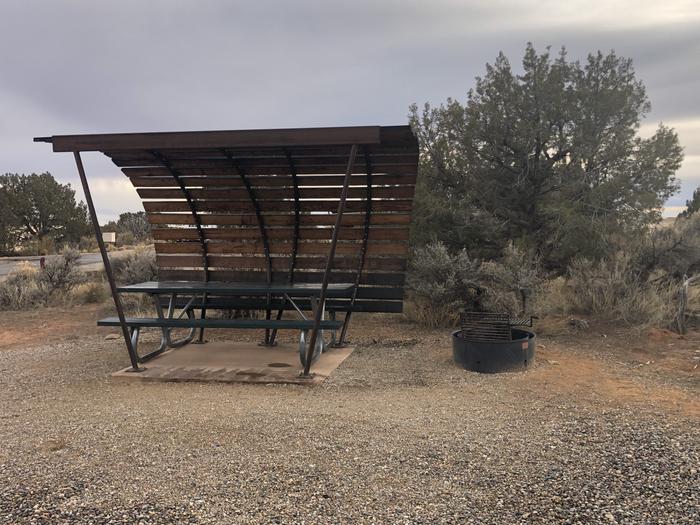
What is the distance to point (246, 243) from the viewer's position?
24.2ft

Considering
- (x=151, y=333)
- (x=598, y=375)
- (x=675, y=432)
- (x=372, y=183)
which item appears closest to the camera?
(x=675, y=432)

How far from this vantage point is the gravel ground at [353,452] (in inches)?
109

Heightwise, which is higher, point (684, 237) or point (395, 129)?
point (395, 129)

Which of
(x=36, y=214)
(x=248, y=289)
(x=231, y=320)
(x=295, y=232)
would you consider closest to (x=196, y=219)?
(x=295, y=232)

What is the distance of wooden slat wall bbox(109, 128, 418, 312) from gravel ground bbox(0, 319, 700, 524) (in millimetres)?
1903

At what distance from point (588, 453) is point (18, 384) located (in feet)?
16.6

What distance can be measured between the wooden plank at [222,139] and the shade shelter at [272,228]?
83 cm

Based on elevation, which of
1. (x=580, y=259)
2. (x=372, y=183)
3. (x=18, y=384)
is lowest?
(x=18, y=384)

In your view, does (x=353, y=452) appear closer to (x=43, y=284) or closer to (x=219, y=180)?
(x=219, y=180)

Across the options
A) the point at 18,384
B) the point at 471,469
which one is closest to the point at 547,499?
the point at 471,469

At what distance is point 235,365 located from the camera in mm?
5984

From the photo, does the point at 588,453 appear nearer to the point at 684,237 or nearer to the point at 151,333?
the point at 151,333

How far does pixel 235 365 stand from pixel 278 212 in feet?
6.97

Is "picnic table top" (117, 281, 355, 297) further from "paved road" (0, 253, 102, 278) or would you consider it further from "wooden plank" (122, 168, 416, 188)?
"paved road" (0, 253, 102, 278)
